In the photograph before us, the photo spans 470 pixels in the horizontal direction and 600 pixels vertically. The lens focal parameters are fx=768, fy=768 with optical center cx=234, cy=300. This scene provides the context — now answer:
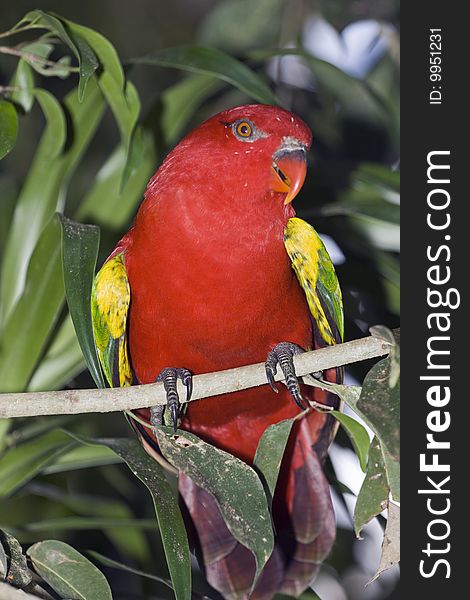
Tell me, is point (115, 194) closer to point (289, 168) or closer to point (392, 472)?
point (289, 168)

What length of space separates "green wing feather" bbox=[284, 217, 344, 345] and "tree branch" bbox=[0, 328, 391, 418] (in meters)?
0.33

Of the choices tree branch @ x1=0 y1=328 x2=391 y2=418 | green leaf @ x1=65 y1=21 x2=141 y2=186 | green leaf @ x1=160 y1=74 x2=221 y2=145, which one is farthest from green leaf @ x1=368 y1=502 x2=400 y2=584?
green leaf @ x1=160 y1=74 x2=221 y2=145

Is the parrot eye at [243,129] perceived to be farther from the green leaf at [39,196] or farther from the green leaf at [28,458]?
the green leaf at [28,458]

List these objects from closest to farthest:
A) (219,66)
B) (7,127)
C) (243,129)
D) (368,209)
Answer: (7,127), (243,129), (219,66), (368,209)

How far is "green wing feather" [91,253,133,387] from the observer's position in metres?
1.44

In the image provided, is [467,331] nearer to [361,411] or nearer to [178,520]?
[361,411]

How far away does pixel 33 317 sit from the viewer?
152cm

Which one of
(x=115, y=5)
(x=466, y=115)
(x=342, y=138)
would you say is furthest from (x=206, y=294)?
(x=115, y=5)

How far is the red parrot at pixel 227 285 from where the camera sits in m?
1.38

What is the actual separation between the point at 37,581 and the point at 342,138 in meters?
1.53


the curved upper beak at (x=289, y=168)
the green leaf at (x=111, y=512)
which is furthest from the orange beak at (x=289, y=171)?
the green leaf at (x=111, y=512)

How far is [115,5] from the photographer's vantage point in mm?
2992

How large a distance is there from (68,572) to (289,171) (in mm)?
767

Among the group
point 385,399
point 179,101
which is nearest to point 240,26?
point 179,101
